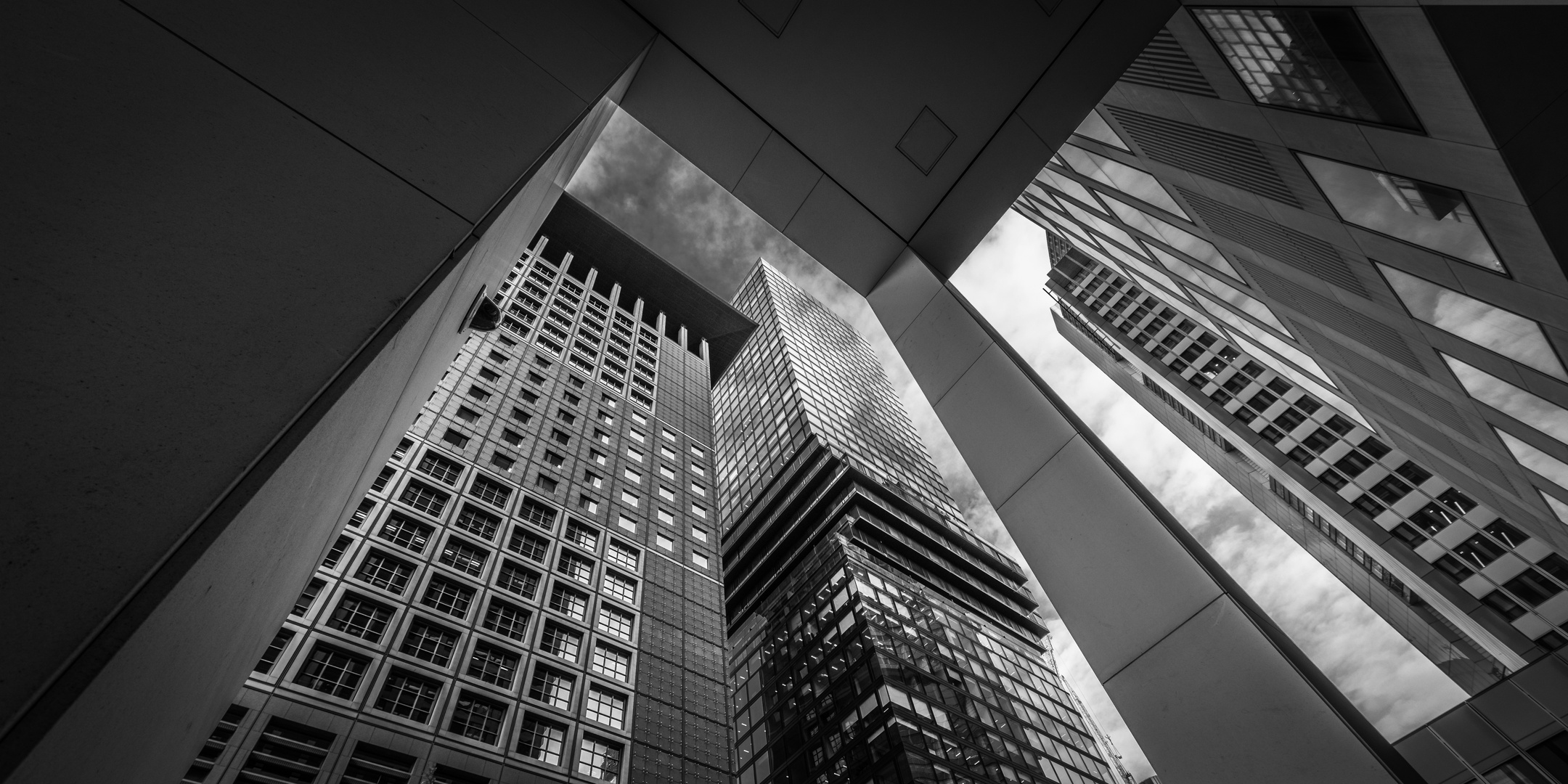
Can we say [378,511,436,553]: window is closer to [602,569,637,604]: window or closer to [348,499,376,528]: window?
[348,499,376,528]: window

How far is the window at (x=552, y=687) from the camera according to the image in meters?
30.3

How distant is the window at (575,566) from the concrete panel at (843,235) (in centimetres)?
3526

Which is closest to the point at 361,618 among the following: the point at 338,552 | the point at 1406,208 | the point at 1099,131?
the point at 338,552

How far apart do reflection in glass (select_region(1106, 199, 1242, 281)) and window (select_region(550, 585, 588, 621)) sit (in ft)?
108

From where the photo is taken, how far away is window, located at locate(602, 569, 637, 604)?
126 feet

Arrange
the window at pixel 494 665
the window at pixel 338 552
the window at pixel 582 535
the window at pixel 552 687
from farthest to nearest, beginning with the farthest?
the window at pixel 582 535 < the window at pixel 552 687 < the window at pixel 494 665 < the window at pixel 338 552

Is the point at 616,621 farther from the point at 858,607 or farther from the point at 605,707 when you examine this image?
the point at 858,607

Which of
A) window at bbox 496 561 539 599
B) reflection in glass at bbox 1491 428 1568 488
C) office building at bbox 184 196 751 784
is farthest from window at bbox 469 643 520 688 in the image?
Answer: reflection in glass at bbox 1491 428 1568 488

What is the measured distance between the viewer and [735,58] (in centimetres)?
466

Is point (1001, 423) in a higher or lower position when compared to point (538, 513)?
higher

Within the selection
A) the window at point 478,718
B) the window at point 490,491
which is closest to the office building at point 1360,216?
the window at point 478,718

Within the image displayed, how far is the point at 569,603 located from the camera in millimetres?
35875

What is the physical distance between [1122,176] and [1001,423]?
642 centimetres

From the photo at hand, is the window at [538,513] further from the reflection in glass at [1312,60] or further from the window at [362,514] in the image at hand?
the reflection in glass at [1312,60]
